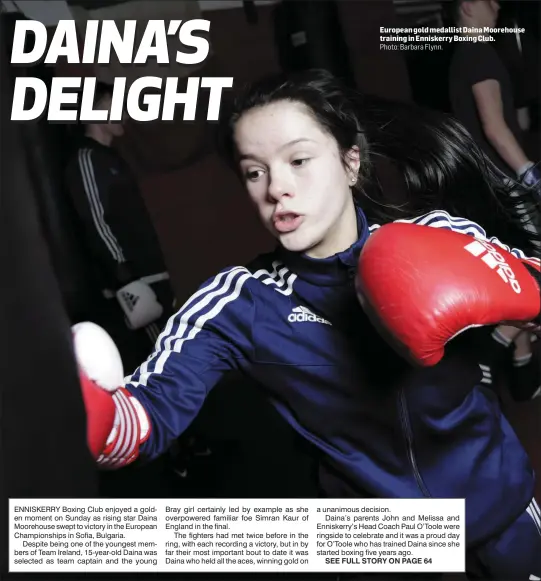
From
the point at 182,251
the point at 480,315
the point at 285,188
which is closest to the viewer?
the point at 480,315

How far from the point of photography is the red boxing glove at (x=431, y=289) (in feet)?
2.95

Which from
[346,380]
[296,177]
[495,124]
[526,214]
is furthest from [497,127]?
[346,380]

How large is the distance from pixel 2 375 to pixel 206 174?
18.9 inches

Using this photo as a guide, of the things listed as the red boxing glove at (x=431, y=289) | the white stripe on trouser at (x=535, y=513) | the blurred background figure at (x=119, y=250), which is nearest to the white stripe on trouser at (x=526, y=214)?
the red boxing glove at (x=431, y=289)

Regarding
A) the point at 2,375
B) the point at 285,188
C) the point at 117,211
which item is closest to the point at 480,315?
the point at 285,188

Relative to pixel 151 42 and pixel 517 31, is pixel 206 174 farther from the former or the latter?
pixel 517 31

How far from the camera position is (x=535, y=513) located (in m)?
1.12

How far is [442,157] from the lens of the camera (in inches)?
44.8

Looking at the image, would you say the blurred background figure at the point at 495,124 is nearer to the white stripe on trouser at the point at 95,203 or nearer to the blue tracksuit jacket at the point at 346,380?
the blue tracksuit jacket at the point at 346,380

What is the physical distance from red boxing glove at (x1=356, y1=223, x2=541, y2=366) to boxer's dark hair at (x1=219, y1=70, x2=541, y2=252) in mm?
195

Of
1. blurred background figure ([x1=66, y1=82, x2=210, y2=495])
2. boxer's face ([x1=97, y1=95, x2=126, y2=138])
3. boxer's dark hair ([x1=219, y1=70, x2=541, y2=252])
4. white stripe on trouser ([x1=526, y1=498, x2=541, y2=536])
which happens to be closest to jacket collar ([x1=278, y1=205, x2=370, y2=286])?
boxer's dark hair ([x1=219, y1=70, x2=541, y2=252])

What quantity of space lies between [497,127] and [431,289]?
42cm

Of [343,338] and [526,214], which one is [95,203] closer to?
[343,338]

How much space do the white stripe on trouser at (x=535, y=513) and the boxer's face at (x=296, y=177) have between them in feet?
1.70
